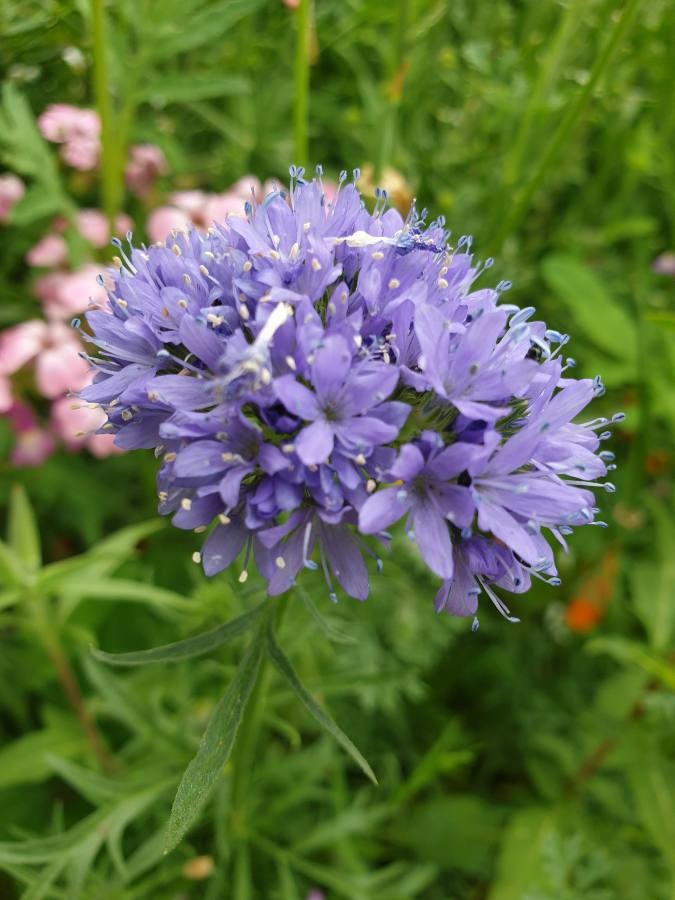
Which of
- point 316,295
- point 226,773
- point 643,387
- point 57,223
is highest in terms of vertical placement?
point 316,295

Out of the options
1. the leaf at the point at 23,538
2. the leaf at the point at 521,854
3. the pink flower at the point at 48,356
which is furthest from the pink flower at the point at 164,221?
the leaf at the point at 521,854

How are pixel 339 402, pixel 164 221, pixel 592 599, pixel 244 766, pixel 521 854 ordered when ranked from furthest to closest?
pixel 592 599, pixel 164 221, pixel 521 854, pixel 244 766, pixel 339 402

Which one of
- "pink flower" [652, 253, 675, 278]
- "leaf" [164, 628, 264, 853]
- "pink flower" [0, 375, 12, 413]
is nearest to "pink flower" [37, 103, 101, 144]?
"pink flower" [0, 375, 12, 413]

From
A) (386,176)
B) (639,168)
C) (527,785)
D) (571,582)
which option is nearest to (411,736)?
(527,785)

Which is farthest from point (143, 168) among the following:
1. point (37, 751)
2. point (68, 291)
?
point (37, 751)

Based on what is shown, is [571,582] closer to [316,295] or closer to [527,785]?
[527,785]

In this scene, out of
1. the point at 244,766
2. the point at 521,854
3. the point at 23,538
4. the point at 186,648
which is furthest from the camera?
the point at 521,854

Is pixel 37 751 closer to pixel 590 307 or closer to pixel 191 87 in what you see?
pixel 191 87
